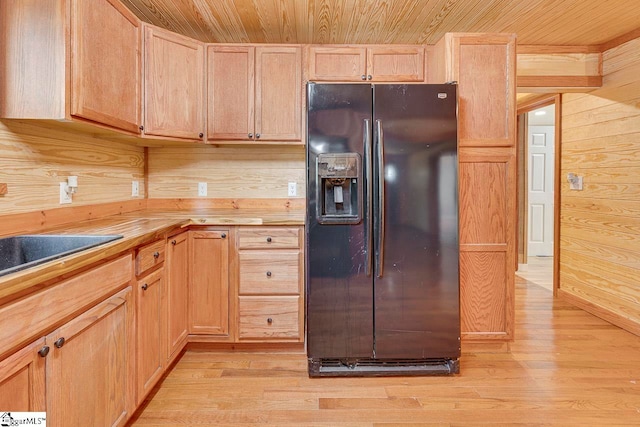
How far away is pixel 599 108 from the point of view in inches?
127

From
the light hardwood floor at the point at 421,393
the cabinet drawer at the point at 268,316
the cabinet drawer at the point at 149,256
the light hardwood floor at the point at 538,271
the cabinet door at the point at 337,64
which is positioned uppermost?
the cabinet door at the point at 337,64

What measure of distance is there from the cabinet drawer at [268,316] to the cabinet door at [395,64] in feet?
5.52

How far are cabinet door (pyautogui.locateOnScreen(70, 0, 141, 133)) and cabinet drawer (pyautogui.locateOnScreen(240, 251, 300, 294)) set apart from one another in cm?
105

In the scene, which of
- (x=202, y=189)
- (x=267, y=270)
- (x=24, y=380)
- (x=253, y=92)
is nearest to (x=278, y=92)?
(x=253, y=92)

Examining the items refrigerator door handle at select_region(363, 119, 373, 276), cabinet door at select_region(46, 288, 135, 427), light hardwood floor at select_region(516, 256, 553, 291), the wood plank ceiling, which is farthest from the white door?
cabinet door at select_region(46, 288, 135, 427)

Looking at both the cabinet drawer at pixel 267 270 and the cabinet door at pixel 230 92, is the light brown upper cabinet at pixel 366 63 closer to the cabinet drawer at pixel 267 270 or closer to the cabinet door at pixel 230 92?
the cabinet door at pixel 230 92

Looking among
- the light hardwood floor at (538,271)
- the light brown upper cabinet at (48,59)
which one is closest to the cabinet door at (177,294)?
the light brown upper cabinet at (48,59)

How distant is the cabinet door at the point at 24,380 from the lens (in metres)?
0.96

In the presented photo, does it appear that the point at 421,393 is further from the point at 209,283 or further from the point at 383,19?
the point at 383,19

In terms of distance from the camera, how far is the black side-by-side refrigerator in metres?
2.16

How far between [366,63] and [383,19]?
300 mm

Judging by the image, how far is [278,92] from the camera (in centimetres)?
274

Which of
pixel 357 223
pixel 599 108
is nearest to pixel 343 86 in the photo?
pixel 357 223

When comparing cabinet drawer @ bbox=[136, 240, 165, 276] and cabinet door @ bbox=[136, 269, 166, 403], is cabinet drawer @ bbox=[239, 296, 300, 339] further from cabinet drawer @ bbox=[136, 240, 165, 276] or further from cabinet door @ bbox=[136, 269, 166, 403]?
cabinet drawer @ bbox=[136, 240, 165, 276]
